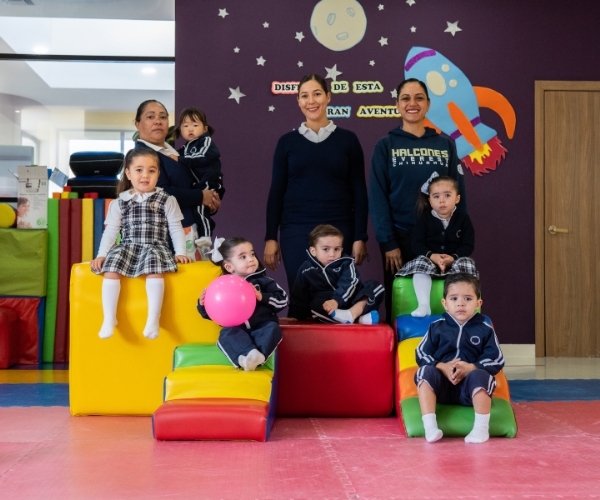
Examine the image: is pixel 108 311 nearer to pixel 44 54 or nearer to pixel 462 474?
pixel 462 474

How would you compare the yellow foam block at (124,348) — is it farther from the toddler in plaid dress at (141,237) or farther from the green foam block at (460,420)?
the green foam block at (460,420)

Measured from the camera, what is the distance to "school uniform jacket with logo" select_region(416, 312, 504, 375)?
3318mm

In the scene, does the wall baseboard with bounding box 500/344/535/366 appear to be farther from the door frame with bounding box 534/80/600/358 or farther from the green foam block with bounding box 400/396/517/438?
the green foam block with bounding box 400/396/517/438

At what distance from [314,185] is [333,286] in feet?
1.94

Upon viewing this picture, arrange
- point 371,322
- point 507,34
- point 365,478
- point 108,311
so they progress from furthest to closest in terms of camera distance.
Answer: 1. point 507,34
2. point 371,322
3. point 108,311
4. point 365,478

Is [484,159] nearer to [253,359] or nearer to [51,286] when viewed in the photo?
[253,359]

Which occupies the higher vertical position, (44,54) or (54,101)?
(44,54)

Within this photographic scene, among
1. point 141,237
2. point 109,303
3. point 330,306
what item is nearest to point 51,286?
point 141,237

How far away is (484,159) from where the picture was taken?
6.11m

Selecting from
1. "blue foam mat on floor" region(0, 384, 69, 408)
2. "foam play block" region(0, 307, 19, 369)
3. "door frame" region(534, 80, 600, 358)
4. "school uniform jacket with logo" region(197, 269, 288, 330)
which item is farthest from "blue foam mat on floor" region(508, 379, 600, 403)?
"foam play block" region(0, 307, 19, 369)

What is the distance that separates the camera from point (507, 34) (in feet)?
20.1

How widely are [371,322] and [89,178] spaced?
312 centimetres

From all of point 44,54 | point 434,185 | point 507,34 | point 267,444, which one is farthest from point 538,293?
point 44,54

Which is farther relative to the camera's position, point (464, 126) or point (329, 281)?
point (464, 126)
